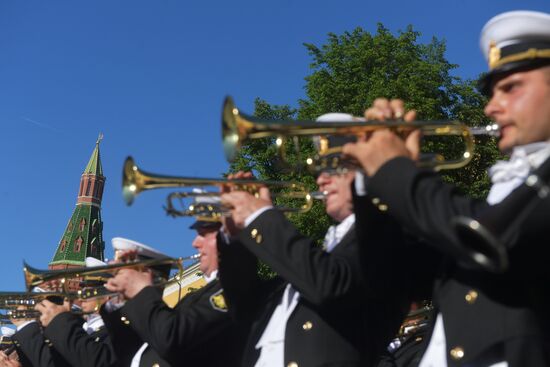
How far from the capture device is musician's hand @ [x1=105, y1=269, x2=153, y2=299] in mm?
6207

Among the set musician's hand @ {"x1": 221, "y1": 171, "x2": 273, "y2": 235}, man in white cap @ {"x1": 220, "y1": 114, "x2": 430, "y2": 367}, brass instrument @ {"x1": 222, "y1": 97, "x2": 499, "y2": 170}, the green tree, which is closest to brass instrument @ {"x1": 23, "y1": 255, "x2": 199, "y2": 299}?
man in white cap @ {"x1": 220, "y1": 114, "x2": 430, "y2": 367}

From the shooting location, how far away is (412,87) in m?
23.4

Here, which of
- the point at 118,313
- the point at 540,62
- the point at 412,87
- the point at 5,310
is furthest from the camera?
the point at 412,87

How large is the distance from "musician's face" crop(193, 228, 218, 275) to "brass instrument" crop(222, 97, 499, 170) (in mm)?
1880

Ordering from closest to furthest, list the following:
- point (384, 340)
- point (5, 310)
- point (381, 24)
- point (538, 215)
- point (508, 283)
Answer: point (538, 215), point (508, 283), point (384, 340), point (5, 310), point (381, 24)

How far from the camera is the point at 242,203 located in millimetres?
4664

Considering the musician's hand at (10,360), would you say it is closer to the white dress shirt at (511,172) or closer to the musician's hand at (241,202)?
the musician's hand at (241,202)

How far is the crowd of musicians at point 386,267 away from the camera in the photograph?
310cm

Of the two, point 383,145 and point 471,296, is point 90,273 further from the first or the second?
point 471,296

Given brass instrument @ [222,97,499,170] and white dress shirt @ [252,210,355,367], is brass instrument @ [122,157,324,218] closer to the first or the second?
white dress shirt @ [252,210,355,367]

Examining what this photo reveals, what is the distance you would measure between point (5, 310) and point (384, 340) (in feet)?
16.2

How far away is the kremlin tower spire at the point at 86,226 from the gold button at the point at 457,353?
8733 centimetres

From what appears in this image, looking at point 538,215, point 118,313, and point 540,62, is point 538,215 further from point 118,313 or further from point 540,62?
point 118,313

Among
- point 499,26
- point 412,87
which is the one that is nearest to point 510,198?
point 499,26
